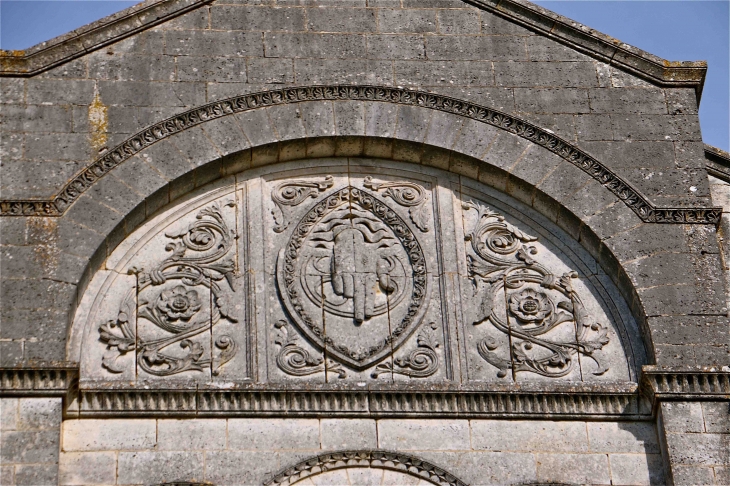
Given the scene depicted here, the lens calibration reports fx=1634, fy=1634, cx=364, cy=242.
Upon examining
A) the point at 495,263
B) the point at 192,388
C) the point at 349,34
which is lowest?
the point at 192,388

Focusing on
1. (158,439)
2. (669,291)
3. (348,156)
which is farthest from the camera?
(348,156)

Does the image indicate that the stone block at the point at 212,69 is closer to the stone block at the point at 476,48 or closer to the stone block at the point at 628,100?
the stone block at the point at 476,48

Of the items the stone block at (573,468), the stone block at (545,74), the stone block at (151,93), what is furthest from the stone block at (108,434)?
the stone block at (545,74)

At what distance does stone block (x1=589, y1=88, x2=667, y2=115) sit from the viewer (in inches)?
618

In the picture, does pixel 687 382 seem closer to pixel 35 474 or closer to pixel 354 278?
pixel 354 278

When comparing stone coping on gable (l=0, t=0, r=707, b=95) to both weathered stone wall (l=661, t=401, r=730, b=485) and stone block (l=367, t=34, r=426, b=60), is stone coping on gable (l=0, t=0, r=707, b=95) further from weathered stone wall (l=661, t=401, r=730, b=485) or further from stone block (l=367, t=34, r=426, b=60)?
weathered stone wall (l=661, t=401, r=730, b=485)

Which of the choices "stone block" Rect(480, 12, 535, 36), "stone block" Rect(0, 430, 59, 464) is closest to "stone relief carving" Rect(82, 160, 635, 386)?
"stone block" Rect(0, 430, 59, 464)

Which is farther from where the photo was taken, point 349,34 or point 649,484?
point 349,34

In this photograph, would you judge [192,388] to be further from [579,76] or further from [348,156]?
[579,76]

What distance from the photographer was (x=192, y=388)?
13898 mm

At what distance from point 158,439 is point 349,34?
15.1ft

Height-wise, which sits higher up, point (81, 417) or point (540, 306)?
point (540, 306)

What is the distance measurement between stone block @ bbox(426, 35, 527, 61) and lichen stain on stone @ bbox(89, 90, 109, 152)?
318cm

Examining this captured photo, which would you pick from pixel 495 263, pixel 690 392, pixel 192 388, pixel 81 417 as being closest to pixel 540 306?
pixel 495 263
